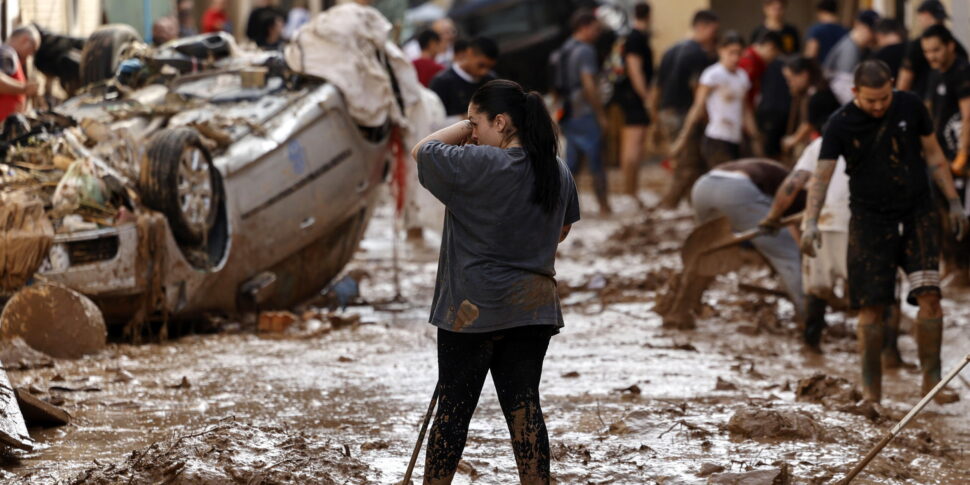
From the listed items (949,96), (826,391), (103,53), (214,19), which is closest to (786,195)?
(826,391)

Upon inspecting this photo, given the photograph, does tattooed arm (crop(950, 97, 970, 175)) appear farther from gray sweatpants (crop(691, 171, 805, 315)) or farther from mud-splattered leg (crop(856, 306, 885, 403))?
mud-splattered leg (crop(856, 306, 885, 403))

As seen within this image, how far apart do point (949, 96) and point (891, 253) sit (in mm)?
3809

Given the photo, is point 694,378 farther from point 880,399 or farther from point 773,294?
point 773,294

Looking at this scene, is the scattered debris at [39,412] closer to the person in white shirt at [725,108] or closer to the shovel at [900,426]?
the shovel at [900,426]

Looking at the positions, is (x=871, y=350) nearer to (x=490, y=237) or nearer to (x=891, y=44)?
(x=490, y=237)

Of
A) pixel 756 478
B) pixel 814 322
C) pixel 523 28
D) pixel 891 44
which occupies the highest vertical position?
pixel 891 44

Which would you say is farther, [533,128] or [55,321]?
[55,321]

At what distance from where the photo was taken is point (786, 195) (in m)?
8.98

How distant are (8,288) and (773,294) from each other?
536 centimetres

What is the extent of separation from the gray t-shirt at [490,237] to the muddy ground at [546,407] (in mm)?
1089

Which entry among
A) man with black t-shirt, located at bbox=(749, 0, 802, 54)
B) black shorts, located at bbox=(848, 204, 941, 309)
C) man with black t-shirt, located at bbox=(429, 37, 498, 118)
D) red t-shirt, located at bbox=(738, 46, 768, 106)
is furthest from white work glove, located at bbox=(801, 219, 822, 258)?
man with black t-shirt, located at bbox=(749, 0, 802, 54)

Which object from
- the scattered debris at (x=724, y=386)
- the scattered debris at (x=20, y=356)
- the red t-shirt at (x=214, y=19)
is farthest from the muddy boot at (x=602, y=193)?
the scattered debris at (x=20, y=356)

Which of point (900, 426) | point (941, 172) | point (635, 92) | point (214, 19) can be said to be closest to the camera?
point (900, 426)

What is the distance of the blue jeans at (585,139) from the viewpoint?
1719 cm
